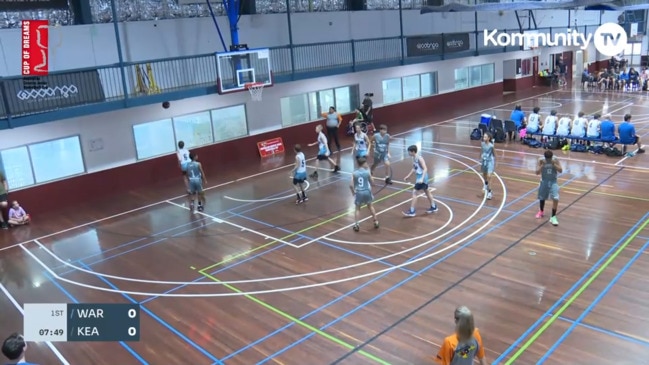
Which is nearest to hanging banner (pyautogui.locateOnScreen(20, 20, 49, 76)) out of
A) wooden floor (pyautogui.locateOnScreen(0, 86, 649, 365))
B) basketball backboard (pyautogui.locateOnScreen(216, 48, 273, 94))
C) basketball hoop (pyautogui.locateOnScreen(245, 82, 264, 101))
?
wooden floor (pyautogui.locateOnScreen(0, 86, 649, 365))

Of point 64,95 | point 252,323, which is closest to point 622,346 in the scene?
point 252,323

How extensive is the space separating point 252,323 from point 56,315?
197 inches

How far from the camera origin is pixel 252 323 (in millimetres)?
8594

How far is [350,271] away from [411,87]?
775 inches

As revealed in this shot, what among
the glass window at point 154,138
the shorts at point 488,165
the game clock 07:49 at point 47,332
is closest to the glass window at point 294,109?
the glass window at point 154,138

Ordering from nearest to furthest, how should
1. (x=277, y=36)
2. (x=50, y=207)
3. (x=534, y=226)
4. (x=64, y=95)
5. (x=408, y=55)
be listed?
(x=534, y=226) < (x=64, y=95) < (x=50, y=207) < (x=277, y=36) < (x=408, y=55)

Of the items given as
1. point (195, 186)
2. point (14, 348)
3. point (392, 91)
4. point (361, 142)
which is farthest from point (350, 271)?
point (392, 91)

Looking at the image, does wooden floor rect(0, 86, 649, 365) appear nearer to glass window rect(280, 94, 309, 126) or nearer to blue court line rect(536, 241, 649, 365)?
blue court line rect(536, 241, 649, 365)

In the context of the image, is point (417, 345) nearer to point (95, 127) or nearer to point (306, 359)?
point (306, 359)

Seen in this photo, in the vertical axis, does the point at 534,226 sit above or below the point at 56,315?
below

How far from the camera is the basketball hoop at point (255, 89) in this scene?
18219 millimetres

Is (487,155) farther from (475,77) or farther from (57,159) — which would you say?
(475,77)

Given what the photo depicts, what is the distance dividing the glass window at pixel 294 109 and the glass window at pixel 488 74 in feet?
51.0

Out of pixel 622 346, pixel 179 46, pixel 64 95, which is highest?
pixel 179 46
